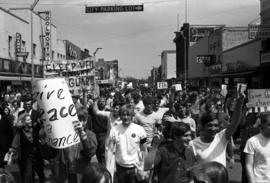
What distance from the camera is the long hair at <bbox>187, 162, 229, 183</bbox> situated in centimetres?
249

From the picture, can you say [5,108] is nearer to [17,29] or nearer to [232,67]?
[17,29]

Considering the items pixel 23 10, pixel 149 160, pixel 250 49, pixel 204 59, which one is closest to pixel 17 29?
pixel 23 10

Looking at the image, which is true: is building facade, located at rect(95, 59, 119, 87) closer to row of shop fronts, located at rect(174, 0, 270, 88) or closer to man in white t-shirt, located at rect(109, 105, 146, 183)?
row of shop fronts, located at rect(174, 0, 270, 88)

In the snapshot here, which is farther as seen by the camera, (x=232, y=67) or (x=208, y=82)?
(x=208, y=82)

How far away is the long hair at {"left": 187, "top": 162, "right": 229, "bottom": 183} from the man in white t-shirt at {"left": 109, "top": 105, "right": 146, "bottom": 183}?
3.14 meters

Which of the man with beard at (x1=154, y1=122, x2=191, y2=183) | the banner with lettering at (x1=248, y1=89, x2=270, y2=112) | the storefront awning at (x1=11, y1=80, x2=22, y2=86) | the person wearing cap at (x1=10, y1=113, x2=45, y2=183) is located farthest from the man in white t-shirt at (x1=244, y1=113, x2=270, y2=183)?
the storefront awning at (x1=11, y1=80, x2=22, y2=86)

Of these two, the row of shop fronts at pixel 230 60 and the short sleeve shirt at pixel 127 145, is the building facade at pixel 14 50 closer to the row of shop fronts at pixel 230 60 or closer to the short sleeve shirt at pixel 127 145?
the row of shop fronts at pixel 230 60

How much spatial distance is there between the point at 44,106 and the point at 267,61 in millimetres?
23139

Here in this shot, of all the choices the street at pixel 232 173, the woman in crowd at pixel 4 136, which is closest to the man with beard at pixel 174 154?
the street at pixel 232 173

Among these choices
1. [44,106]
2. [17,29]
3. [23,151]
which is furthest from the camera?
[17,29]

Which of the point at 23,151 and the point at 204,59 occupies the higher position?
the point at 204,59

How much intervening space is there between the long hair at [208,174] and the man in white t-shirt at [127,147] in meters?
3.14

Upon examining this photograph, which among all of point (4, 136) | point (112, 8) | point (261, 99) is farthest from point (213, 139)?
point (112, 8)

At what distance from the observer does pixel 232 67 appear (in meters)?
37.8
